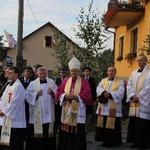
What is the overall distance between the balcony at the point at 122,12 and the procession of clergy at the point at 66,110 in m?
6.50

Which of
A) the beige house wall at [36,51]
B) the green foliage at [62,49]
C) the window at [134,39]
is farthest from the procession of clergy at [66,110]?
the beige house wall at [36,51]

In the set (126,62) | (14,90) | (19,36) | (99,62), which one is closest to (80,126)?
(14,90)

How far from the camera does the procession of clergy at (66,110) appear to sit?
6.64 meters

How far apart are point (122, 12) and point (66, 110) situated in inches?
332

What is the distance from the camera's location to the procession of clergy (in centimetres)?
664

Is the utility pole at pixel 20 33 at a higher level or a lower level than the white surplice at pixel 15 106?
higher

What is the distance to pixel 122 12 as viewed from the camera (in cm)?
1449

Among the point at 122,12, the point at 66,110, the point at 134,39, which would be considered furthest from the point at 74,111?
the point at 134,39

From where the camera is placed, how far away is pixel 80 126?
6965 millimetres

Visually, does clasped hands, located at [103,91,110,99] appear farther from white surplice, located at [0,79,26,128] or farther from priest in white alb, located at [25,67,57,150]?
white surplice, located at [0,79,26,128]

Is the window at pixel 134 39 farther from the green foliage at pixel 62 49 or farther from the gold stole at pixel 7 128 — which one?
the gold stole at pixel 7 128

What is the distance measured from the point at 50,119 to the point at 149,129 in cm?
222

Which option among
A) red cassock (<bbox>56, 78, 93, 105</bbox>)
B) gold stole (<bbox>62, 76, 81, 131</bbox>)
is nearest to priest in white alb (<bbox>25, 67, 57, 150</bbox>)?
red cassock (<bbox>56, 78, 93, 105</bbox>)

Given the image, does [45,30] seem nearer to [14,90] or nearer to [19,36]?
[19,36]
